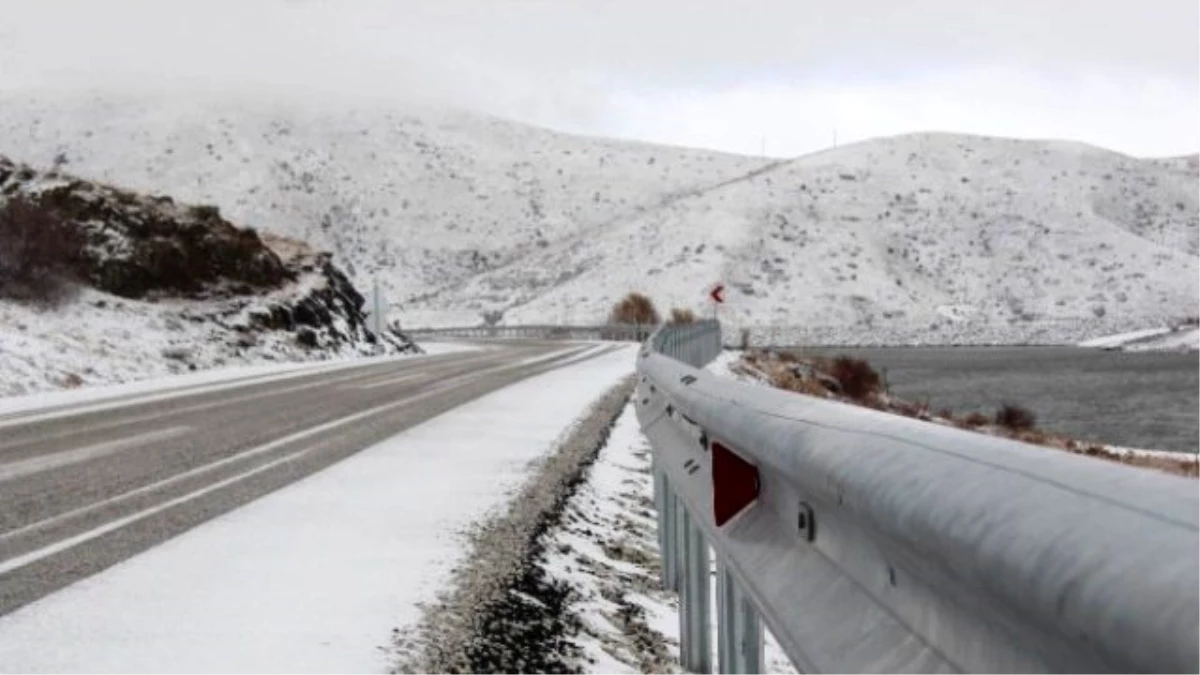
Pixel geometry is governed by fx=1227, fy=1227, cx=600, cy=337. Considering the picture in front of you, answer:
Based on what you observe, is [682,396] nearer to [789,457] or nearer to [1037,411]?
[789,457]

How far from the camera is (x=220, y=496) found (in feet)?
26.3

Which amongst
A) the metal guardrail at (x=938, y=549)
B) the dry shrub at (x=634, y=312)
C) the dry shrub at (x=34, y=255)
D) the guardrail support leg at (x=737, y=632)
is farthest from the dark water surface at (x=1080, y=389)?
the metal guardrail at (x=938, y=549)

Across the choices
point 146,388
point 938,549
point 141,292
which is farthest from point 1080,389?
point 938,549

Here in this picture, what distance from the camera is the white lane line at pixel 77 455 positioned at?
936cm

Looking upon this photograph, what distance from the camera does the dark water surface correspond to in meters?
35.5

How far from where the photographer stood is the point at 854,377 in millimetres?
40938

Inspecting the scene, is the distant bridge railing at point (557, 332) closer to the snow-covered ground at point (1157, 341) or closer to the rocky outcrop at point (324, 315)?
the rocky outcrop at point (324, 315)

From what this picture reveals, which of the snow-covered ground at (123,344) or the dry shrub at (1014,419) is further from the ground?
the snow-covered ground at (123,344)

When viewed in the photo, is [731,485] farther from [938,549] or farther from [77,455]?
[77,455]

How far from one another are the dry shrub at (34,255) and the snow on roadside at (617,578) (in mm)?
21409

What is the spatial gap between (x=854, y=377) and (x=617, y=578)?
35615mm

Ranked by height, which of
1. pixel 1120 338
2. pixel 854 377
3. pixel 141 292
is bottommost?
pixel 1120 338

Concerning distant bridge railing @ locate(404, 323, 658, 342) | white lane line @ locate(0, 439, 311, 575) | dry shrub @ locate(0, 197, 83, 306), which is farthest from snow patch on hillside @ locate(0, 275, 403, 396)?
distant bridge railing @ locate(404, 323, 658, 342)

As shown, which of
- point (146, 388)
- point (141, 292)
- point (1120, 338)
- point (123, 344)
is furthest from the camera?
point (1120, 338)
